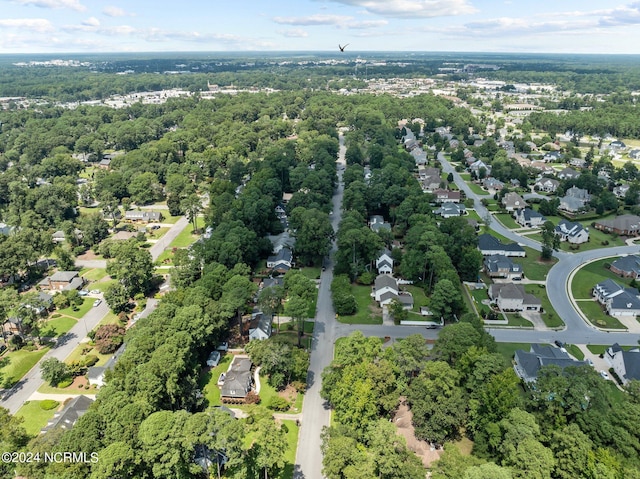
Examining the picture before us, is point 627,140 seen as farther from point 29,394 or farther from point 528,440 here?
point 29,394

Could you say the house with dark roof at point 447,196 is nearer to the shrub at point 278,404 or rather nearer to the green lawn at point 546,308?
the green lawn at point 546,308

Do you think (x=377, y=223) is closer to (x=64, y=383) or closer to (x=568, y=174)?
(x=64, y=383)

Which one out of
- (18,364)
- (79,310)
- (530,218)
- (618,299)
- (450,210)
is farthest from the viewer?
(450,210)

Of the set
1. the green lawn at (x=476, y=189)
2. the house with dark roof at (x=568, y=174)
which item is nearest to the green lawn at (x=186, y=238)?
the green lawn at (x=476, y=189)

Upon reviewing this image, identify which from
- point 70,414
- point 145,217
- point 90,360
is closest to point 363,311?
point 90,360

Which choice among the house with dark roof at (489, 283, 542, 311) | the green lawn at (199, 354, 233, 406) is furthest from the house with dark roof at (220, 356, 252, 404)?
the house with dark roof at (489, 283, 542, 311)
